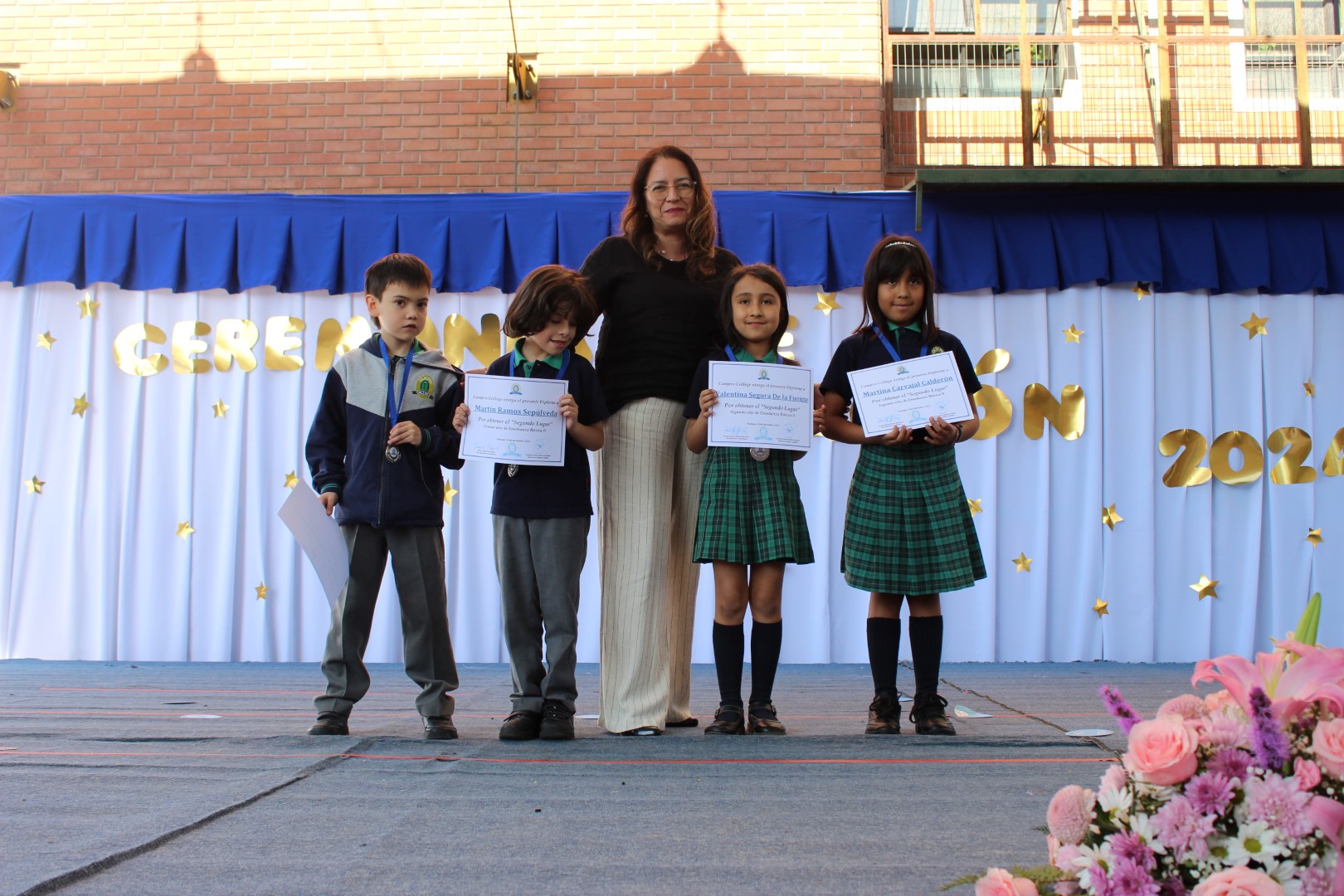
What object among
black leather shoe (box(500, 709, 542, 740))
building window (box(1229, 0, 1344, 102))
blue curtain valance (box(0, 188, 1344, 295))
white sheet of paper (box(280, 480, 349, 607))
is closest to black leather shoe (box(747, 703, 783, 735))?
black leather shoe (box(500, 709, 542, 740))

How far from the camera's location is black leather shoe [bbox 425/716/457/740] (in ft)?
8.66

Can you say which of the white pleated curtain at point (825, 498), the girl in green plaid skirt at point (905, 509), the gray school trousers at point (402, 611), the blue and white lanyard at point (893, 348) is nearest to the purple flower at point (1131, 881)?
the girl in green plaid skirt at point (905, 509)

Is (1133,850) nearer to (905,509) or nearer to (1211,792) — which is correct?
(1211,792)

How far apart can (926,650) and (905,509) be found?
0.34 meters

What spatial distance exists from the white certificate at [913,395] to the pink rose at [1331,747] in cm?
184

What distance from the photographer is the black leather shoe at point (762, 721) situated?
2637mm

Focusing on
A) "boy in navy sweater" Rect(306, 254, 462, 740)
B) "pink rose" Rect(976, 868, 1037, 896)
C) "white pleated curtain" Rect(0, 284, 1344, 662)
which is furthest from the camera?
"white pleated curtain" Rect(0, 284, 1344, 662)

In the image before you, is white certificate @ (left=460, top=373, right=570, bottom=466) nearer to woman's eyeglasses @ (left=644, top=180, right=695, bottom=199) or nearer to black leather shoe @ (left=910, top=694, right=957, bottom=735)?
woman's eyeglasses @ (left=644, top=180, right=695, bottom=199)

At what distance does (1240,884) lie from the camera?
80 cm

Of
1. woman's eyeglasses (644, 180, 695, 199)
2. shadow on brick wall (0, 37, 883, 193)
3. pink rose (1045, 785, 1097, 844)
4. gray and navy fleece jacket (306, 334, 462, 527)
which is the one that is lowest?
pink rose (1045, 785, 1097, 844)

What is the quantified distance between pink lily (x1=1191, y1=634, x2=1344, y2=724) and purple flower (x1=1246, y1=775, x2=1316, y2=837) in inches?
2.0

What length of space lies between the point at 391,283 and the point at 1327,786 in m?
2.40

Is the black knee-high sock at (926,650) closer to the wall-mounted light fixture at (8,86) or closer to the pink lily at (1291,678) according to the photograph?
the pink lily at (1291,678)

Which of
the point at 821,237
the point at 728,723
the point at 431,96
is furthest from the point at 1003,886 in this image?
the point at 431,96
